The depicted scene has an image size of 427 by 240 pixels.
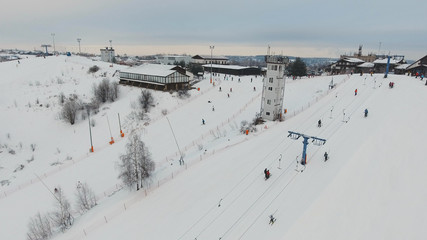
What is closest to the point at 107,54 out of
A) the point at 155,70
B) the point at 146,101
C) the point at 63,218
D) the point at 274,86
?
the point at 155,70

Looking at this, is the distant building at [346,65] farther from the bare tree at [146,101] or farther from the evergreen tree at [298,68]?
the bare tree at [146,101]

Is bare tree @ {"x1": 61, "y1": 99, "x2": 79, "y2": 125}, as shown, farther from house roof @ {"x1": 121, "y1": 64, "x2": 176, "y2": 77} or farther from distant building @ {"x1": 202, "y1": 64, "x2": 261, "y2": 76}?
distant building @ {"x1": 202, "y1": 64, "x2": 261, "y2": 76}

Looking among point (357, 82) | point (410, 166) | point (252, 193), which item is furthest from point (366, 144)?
point (357, 82)

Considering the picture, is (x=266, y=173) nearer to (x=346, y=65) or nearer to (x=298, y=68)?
(x=298, y=68)

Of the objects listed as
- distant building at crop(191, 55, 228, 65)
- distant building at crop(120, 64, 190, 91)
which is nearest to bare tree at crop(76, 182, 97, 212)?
distant building at crop(120, 64, 190, 91)

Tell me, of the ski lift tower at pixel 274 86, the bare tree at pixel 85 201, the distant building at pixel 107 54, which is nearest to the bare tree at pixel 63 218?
the bare tree at pixel 85 201
